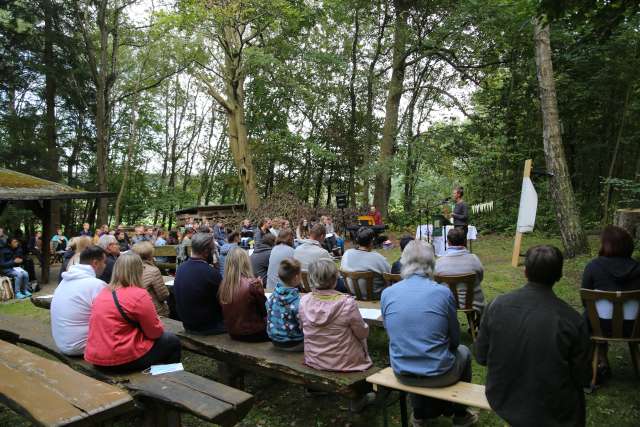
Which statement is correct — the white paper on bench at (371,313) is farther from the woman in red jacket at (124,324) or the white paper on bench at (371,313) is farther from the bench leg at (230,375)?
the woman in red jacket at (124,324)

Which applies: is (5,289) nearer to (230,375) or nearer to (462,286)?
(230,375)

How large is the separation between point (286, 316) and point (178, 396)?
3.22 feet

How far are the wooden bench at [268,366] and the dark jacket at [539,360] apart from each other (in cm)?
92

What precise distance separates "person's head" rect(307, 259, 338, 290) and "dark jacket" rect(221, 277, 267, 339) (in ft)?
2.56

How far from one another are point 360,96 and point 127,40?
31.7 feet

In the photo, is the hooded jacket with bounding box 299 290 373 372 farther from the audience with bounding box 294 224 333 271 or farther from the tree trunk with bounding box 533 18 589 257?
the tree trunk with bounding box 533 18 589 257

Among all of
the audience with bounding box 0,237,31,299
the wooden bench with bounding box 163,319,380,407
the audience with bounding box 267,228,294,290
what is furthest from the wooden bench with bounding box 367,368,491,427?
the audience with bounding box 0,237,31,299

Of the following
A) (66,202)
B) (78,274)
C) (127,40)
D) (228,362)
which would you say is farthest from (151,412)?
(66,202)

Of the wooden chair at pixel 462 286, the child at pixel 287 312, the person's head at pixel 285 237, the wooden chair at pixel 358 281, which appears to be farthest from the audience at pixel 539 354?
the person's head at pixel 285 237

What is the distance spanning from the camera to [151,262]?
4.69m

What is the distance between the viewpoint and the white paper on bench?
3.70m

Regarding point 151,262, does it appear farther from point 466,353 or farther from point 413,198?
point 413,198

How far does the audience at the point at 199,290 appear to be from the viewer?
3748 mm

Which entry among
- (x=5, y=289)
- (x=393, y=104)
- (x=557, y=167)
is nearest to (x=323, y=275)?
(x=557, y=167)
